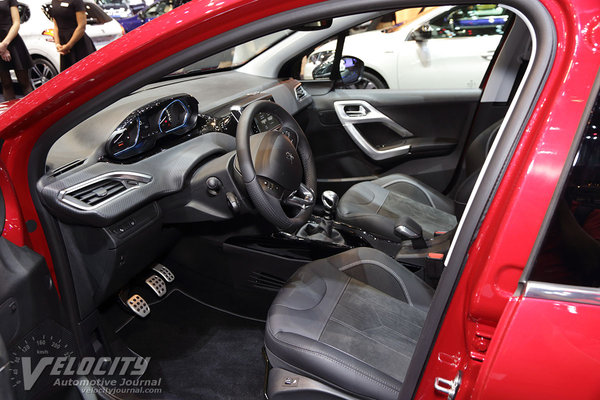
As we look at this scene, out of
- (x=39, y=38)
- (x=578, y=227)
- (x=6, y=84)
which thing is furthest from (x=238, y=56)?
(x=39, y=38)

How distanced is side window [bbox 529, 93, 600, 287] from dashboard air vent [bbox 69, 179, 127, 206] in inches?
47.0

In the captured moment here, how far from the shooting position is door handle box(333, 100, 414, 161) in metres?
3.18

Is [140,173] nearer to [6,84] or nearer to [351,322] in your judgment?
[351,322]

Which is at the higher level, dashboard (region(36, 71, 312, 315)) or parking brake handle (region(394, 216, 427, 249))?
dashboard (region(36, 71, 312, 315))

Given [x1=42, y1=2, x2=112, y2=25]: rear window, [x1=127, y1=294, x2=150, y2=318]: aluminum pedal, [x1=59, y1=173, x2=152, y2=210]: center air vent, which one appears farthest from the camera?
[x1=42, y1=2, x2=112, y2=25]: rear window

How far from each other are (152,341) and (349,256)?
954mm

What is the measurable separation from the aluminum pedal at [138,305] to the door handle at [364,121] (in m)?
1.61

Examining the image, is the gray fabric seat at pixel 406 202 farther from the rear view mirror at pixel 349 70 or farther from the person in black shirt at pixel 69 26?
the person in black shirt at pixel 69 26

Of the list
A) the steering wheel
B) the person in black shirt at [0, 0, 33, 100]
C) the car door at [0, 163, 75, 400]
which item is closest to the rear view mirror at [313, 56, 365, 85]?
the steering wheel

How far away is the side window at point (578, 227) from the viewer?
32.4 inches

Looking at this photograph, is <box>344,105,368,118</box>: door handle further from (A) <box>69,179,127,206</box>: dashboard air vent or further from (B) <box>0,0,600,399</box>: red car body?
(B) <box>0,0,600,399</box>: red car body

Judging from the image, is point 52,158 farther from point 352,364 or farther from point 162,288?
point 352,364

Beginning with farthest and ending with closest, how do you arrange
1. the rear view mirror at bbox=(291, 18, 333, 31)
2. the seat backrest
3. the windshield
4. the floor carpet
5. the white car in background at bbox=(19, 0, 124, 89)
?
the white car in background at bbox=(19, 0, 124, 89) → the windshield → the seat backrest → the floor carpet → the rear view mirror at bbox=(291, 18, 333, 31)

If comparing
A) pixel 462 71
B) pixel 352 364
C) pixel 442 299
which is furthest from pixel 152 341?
pixel 462 71
